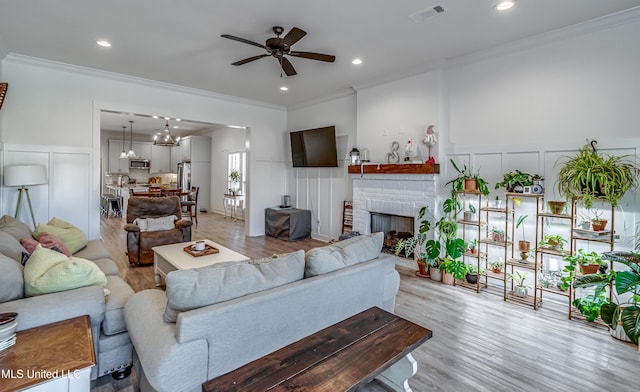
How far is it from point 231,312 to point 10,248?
206cm

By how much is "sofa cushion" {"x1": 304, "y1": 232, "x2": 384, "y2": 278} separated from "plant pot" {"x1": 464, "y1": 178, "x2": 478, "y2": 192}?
6.20ft

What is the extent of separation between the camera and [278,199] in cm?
728

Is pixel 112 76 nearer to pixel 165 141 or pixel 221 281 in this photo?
pixel 221 281

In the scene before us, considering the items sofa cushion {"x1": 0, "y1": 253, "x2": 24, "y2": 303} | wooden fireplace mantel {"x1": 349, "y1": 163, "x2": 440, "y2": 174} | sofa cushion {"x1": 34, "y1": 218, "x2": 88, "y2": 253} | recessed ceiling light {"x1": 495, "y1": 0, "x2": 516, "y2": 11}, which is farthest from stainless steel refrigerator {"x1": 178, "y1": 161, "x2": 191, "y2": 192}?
recessed ceiling light {"x1": 495, "y1": 0, "x2": 516, "y2": 11}

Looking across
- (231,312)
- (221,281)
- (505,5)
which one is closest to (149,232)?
(221,281)

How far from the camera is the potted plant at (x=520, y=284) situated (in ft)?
11.3

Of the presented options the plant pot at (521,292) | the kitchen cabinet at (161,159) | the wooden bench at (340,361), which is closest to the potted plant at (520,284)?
the plant pot at (521,292)

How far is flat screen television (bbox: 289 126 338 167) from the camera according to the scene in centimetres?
597

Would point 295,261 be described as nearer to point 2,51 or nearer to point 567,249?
point 567,249

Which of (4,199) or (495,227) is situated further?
(4,199)

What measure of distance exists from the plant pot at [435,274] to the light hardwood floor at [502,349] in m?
0.18

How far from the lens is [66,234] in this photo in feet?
11.1

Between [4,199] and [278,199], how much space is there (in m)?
4.53

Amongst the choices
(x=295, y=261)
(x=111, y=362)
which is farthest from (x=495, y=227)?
(x=111, y=362)
